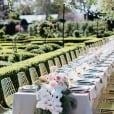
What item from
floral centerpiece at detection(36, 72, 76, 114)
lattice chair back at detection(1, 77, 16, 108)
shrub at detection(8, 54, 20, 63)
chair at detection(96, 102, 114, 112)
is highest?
floral centerpiece at detection(36, 72, 76, 114)

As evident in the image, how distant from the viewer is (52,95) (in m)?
5.20

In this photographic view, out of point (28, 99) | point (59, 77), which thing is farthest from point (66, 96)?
point (28, 99)

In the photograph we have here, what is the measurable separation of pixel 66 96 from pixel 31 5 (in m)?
74.6

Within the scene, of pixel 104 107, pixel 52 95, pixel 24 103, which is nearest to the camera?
pixel 52 95

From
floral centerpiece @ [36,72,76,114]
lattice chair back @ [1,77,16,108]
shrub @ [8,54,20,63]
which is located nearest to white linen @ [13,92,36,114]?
floral centerpiece @ [36,72,76,114]

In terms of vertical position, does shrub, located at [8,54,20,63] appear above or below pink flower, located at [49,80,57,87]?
below

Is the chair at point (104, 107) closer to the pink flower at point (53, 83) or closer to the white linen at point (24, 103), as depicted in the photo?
the white linen at point (24, 103)

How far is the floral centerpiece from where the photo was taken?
516 centimetres

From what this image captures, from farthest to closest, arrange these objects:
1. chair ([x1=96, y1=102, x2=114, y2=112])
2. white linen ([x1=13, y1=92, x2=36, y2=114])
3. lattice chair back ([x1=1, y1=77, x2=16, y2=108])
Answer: lattice chair back ([x1=1, y1=77, x2=16, y2=108]) < chair ([x1=96, y1=102, x2=114, y2=112]) < white linen ([x1=13, y1=92, x2=36, y2=114])

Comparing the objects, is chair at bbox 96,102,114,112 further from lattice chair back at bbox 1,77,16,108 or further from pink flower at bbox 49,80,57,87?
pink flower at bbox 49,80,57,87

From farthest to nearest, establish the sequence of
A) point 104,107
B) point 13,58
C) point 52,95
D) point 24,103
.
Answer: point 13,58, point 104,107, point 24,103, point 52,95

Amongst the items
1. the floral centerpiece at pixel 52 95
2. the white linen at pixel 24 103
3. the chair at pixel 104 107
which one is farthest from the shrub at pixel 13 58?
the floral centerpiece at pixel 52 95

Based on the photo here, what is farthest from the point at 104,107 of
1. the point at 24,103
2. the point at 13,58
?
the point at 13,58

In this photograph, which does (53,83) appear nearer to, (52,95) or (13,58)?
(52,95)
